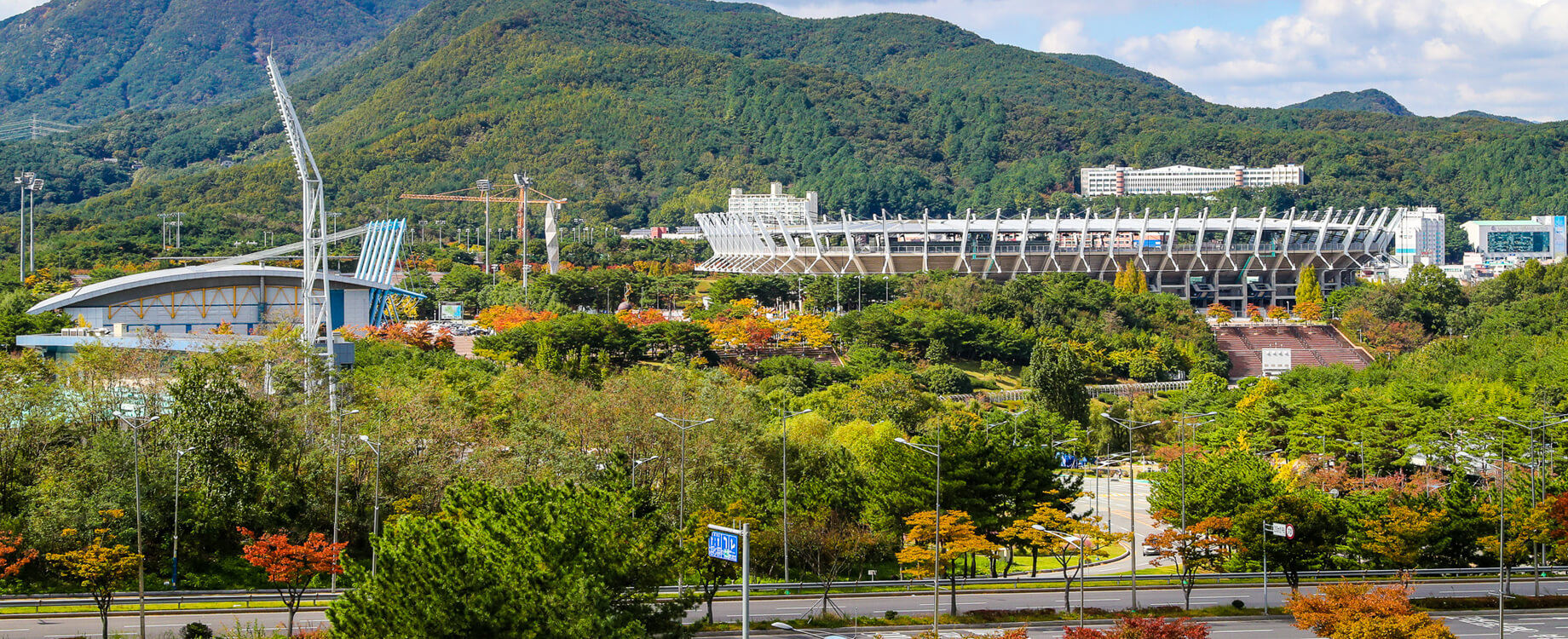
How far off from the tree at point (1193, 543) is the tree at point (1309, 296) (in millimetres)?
70369

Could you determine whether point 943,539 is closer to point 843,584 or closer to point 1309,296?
point 843,584

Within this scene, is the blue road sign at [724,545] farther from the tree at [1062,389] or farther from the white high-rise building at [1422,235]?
the white high-rise building at [1422,235]

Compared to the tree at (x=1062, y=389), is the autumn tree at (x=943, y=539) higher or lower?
lower

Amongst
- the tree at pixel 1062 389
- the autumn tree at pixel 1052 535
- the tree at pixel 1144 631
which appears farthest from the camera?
the tree at pixel 1062 389

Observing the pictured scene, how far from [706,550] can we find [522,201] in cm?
9226

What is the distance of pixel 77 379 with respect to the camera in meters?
40.6

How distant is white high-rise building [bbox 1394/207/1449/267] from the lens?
175375 millimetres

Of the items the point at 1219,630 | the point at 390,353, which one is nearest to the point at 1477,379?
the point at 1219,630

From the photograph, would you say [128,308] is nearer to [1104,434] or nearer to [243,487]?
[243,487]

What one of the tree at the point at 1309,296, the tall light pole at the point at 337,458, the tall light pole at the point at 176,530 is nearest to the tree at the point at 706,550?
the tall light pole at the point at 337,458

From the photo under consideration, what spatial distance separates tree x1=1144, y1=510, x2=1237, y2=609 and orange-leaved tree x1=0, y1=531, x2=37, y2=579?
79.5 feet

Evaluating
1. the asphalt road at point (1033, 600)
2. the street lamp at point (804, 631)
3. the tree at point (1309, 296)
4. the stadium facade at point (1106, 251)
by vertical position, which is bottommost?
the asphalt road at point (1033, 600)

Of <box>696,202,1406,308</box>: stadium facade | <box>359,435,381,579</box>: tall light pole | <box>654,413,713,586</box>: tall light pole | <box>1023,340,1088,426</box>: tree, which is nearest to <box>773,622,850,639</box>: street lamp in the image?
<box>654,413,713,586</box>: tall light pole

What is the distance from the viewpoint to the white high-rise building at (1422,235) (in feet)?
575
